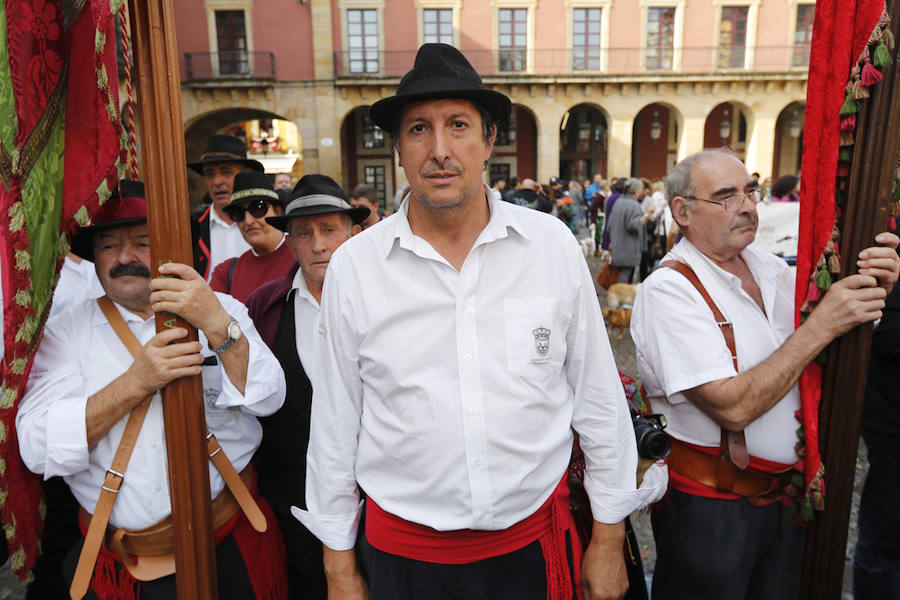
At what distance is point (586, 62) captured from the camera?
72.3 feet

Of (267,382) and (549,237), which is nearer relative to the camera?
(549,237)

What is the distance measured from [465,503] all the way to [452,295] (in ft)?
1.84

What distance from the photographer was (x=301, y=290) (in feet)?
8.11

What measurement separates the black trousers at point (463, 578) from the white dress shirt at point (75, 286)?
1.89m

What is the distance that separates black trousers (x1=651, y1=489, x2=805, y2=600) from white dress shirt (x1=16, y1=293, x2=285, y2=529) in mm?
1468

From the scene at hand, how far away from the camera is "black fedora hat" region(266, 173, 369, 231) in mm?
2572

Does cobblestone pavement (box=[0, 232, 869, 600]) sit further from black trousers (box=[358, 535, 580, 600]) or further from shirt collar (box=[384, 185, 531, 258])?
shirt collar (box=[384, 185, 531, 258])

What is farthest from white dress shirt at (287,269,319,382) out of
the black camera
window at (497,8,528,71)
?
window at (497,8,528,71)

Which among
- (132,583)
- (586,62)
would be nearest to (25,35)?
(132,583)

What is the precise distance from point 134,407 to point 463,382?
3.26 feet

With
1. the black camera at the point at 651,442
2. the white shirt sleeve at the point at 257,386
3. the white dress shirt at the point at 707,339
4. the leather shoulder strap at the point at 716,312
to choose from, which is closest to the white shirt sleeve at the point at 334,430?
the white shirt sleeve at the point at 257,386

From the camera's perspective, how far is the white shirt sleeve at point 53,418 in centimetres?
165

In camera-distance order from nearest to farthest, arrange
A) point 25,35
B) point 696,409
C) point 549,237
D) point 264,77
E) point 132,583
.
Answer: point 25,35 < point 549,237 < point 132,583 < point 696,409 < point 264,77

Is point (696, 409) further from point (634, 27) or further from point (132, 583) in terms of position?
point (634, 27)
